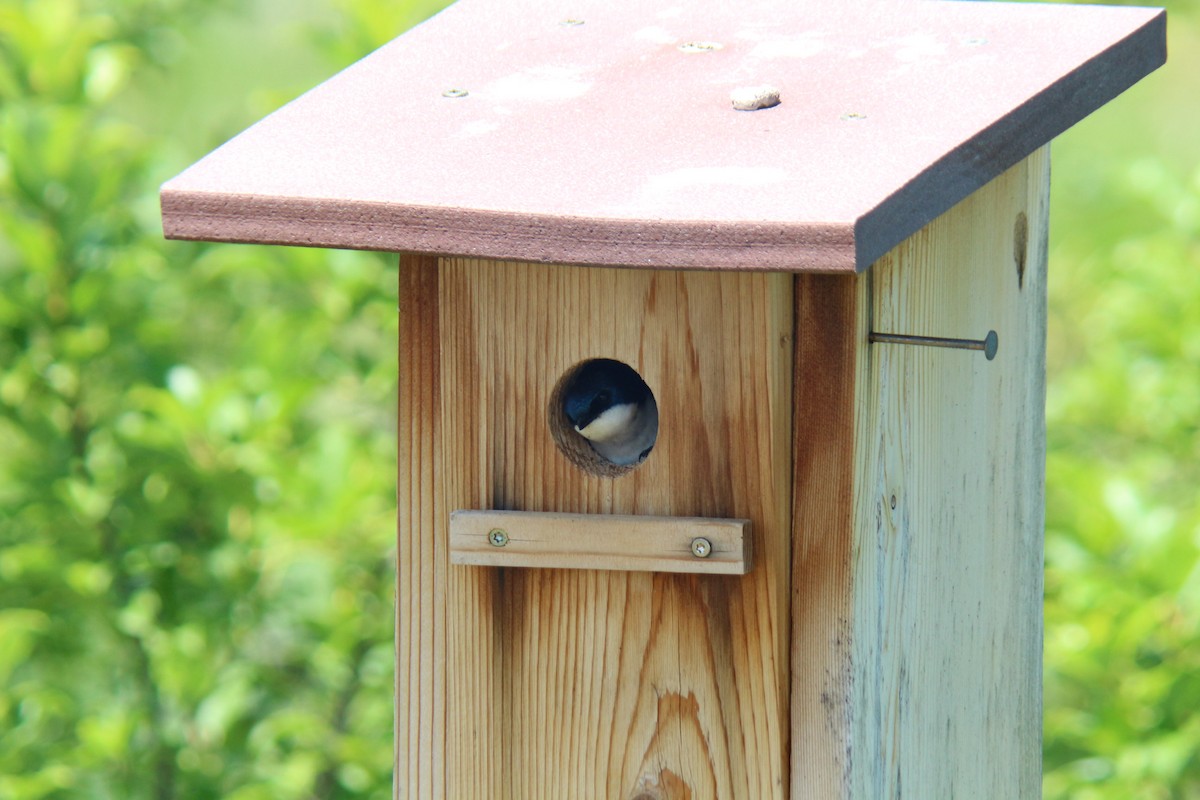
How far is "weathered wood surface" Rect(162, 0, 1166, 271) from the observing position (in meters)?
1.20

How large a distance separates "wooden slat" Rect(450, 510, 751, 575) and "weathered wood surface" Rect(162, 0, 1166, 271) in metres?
0.27

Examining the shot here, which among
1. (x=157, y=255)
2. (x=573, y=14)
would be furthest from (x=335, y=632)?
(x=573, y=14)

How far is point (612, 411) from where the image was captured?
62.5 inches

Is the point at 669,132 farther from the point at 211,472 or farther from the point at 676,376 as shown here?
the point at 211,472

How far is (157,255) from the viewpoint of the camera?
261 cm

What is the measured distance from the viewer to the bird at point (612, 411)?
1.55m

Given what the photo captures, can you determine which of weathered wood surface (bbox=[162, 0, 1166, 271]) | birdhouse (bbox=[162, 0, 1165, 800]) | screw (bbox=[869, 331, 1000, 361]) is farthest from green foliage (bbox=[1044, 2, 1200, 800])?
screw (bbox=[869, 331, 1000, 361])

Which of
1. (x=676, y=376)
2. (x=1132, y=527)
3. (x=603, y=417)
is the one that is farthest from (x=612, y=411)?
(x=1132, y=527)

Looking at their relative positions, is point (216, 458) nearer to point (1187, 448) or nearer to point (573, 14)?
point (573, 14)

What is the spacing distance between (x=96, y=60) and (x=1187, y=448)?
183cm

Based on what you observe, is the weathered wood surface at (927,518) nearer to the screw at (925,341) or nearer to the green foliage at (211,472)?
the screw at (925,341)

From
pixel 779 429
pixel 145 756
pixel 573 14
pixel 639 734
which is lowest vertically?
pixel 145 756

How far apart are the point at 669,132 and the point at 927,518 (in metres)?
0.43

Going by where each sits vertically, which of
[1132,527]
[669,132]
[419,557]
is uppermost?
[669,132]
